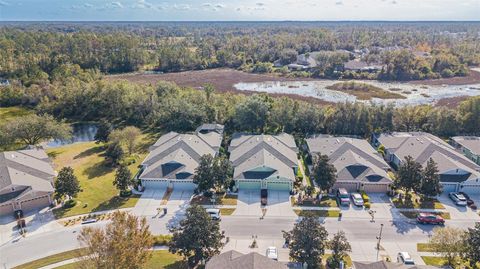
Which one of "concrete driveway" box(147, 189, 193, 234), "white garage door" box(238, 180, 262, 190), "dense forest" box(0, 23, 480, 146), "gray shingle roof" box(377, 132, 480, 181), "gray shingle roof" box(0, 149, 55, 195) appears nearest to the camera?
"concrete driveway" box(147, 189, 193, 234)

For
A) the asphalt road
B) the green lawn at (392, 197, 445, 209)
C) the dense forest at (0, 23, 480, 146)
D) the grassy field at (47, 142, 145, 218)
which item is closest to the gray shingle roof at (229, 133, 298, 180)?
the dense forest at (0, 23, 480, 146)

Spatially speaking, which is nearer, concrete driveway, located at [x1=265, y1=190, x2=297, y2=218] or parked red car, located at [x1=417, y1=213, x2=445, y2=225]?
parked red car, located at [x1=417, y1=213, x2=445, y2=225]

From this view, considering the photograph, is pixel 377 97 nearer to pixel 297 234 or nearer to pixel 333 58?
pixel 333 58

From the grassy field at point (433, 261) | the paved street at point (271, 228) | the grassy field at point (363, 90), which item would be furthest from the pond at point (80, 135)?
the grassy field at point (363, 90)

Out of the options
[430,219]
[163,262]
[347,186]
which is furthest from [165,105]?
[430,219]

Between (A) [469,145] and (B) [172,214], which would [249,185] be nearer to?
(B) [172,214]

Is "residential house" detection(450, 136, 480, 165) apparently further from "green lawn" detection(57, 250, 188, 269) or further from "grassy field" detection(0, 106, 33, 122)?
"grassy field" detection(0, 106, 33, 122)

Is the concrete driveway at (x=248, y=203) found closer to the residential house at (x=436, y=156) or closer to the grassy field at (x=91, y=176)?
the grassy field at (x=91, y=176)
